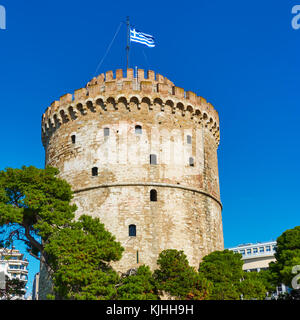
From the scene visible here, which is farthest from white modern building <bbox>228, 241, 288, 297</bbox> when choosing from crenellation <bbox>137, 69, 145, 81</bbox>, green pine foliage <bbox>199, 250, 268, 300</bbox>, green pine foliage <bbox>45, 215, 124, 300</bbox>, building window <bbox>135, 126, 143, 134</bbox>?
green pine foliage <bbox>45, 215, 124, 300</bbox>

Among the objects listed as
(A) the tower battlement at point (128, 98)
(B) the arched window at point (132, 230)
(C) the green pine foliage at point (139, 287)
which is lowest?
(C) the green pine foliage at point (139, 287)

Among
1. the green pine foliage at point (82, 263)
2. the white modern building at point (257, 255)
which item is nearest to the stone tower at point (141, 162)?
the green pine foliage at point (82, 263)

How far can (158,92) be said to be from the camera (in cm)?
2567

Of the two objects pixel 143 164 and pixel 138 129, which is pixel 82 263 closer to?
pixel 143 164

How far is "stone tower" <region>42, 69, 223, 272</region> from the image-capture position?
918 inches

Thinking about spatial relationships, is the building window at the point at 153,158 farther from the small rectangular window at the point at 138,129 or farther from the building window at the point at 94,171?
the building window at the point at 94,171

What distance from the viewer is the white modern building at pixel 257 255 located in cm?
5559

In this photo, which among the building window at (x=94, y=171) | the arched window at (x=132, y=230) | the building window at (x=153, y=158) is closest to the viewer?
the arched window at (x=132, y=230)

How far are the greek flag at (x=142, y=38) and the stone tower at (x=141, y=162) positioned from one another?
70.6 inches

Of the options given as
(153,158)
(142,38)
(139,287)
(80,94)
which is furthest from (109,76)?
(139,287)

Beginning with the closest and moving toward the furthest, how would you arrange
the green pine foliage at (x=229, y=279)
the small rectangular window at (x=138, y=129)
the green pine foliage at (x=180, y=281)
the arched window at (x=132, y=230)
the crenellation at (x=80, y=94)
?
the green pine foliage at (x=180, y=281) < the green pine foliage at (x=229, y=279) < the arched window at (x=132, y=230) < the small rectangular window at (x=138, y=129) < the crenellation at (x=80, y=94)

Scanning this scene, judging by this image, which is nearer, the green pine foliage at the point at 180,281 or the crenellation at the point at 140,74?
the green pine foliage at the point at 180,281

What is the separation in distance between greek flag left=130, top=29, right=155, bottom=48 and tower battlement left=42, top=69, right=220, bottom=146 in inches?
66.6
